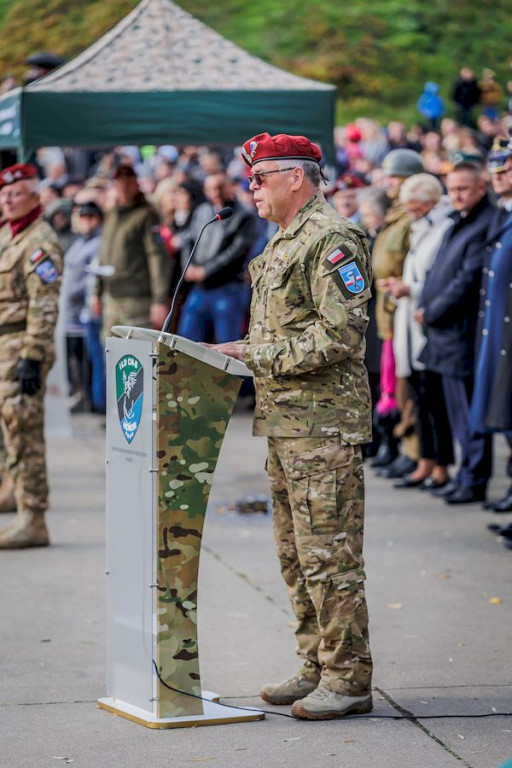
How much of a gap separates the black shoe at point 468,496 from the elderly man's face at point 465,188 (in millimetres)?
1920

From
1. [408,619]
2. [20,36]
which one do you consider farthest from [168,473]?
[20,36]

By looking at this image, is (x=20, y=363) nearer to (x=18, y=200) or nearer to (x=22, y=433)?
(x=22, y=433)

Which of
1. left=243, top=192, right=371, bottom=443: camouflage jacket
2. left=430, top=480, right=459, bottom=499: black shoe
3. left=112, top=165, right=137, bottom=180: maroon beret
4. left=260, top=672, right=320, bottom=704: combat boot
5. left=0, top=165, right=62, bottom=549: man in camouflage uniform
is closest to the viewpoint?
left=243, top=192, right=371, bottom=443: camouflage jacket

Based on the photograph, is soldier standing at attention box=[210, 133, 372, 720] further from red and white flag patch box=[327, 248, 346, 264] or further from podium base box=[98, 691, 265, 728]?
podium base box=[98, 691, 265, 728]

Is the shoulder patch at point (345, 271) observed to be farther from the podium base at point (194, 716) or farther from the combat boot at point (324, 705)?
the podium base at point (194, 716)

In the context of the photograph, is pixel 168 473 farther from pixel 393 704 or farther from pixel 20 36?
pixel 20 36

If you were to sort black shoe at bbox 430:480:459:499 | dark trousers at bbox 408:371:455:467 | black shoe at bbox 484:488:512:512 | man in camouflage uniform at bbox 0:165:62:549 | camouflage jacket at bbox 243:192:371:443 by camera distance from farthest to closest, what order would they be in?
dark trousers at bbox 408:371:455:467
black shoe at bbox 430:480:459:499
black shoe at bbox 484:488:512:512
man in camouflage uniform at bbox 0:165:62:549
camouflage jacket at bbox 243:192:371:443

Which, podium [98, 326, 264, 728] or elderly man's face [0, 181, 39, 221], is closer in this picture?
podium [98, 326, 264, 728]

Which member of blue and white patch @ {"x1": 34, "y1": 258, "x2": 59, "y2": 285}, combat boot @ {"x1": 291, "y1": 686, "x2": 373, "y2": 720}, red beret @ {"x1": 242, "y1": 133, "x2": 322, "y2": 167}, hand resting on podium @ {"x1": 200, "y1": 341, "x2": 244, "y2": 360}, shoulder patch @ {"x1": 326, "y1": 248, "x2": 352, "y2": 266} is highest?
red beret @ {"x1": 242, "y1": 133, "x2": 322, "y2": 167}

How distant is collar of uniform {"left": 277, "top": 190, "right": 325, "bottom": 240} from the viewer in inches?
206

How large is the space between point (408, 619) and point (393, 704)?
4.51ft

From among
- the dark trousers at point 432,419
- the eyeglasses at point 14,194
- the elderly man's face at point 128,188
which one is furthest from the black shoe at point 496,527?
the elderly man's face at point 128,188

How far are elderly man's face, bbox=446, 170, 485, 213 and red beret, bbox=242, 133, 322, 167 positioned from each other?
4.34 m

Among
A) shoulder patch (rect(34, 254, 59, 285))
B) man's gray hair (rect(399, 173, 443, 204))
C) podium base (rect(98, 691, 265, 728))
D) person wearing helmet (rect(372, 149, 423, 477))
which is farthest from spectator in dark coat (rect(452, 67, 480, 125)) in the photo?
podium base (rect(98, 691, 265, 728))
